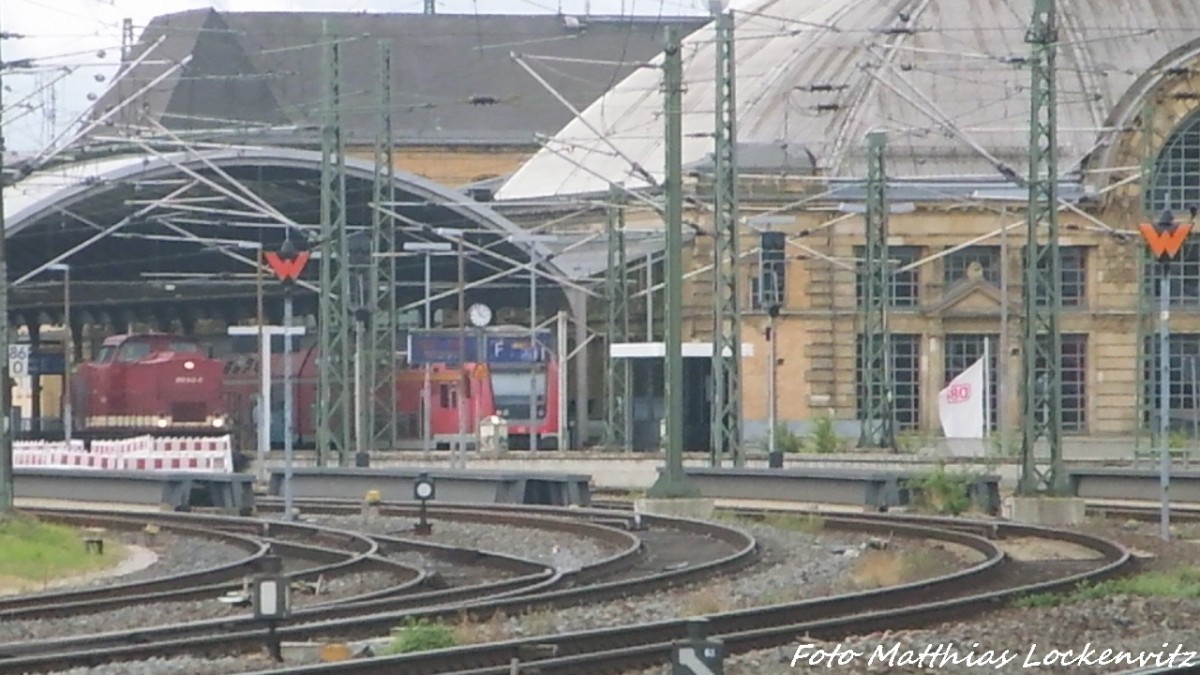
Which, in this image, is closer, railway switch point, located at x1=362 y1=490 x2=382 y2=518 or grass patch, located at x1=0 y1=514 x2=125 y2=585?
grass patch, located at x1=0 y1=514 x2=125 y2=585

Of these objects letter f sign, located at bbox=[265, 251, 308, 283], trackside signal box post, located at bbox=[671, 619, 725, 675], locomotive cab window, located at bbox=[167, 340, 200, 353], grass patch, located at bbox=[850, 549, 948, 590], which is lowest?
grass patch, located at bbox=[850, 549, 948, 590]

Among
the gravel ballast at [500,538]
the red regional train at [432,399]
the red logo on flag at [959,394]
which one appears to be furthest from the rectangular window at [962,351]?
the gravel ballast at [500,538]

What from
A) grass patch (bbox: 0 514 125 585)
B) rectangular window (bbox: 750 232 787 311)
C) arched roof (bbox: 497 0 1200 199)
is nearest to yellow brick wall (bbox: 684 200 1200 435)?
rectangular window (bbox: 750 232 787 311)

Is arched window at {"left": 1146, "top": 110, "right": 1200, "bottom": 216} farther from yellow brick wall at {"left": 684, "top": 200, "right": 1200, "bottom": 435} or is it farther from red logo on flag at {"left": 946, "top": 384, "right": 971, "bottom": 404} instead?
red logo on flag at {"left": 946, "top": 384, "right": 971, "bottom": 404}

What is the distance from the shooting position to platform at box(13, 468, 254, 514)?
1683 inches

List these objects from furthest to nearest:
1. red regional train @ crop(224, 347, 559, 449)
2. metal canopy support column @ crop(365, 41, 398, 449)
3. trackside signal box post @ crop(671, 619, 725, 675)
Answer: red regional train @ crop(224, 347, 559, 449) → metal canopy support column @ crop(365, 41, 398, 449) → trackside signal box post @ crop(671, 619, 725, 675)

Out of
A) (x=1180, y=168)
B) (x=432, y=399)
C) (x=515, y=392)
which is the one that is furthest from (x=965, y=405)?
(x=1180, y=168)

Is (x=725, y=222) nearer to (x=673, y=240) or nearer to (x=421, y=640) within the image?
(x=673, y=240)

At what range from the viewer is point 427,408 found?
63.0 m

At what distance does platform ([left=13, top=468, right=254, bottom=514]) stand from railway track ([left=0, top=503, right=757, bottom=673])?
10.9 metres

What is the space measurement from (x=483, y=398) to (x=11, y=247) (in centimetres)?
1537

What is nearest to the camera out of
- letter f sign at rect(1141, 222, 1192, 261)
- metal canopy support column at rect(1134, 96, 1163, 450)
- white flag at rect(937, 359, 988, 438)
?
letter f sign at rect(1141, 222, 1192, 261)


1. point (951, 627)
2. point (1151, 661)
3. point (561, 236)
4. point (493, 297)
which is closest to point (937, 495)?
point (951, 627)

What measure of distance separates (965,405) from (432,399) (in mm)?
17479
